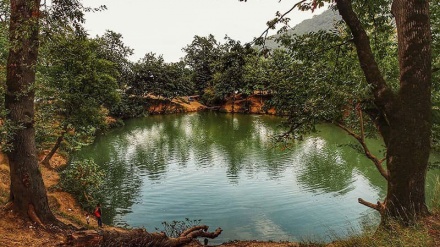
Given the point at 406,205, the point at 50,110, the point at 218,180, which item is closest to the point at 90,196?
the point at 50,110

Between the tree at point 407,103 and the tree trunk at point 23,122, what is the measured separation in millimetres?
9171

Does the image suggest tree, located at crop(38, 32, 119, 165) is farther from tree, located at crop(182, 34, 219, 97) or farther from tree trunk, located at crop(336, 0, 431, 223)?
tree, located at crop(182, 34, 219, 97)

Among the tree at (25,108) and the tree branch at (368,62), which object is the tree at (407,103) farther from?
the tree at (25,108)

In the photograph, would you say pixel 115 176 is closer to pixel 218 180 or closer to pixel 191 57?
pixel 218 180

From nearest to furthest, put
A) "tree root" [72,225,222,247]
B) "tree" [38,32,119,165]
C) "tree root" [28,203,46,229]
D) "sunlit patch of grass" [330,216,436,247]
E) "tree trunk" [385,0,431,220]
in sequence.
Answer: "sunlit patch of grass" [330,216,436,247] → "tree trunk" [385,0,431,220] → "tree root" [72,225,222,247] → "tree root" [28,203,46,229] → "tree" [38,32,119,165]

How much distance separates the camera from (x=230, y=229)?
16.6 m

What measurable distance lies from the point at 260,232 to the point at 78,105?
14.5 meters

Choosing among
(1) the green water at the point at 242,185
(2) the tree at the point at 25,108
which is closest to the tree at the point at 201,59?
(1) the green water at the point at 242,185

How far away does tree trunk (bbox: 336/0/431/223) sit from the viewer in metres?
6.22

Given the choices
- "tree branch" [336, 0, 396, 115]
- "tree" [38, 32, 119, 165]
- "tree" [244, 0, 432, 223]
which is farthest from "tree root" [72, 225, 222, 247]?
"tree" [38, 32, 119, 165]

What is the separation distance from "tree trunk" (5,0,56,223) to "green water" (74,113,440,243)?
7266 mm

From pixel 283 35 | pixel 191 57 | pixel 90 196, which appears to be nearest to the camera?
pixel 283 35

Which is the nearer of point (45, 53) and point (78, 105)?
point (45, 53)

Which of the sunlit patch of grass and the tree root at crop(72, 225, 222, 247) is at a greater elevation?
the sunlit patch of grass
